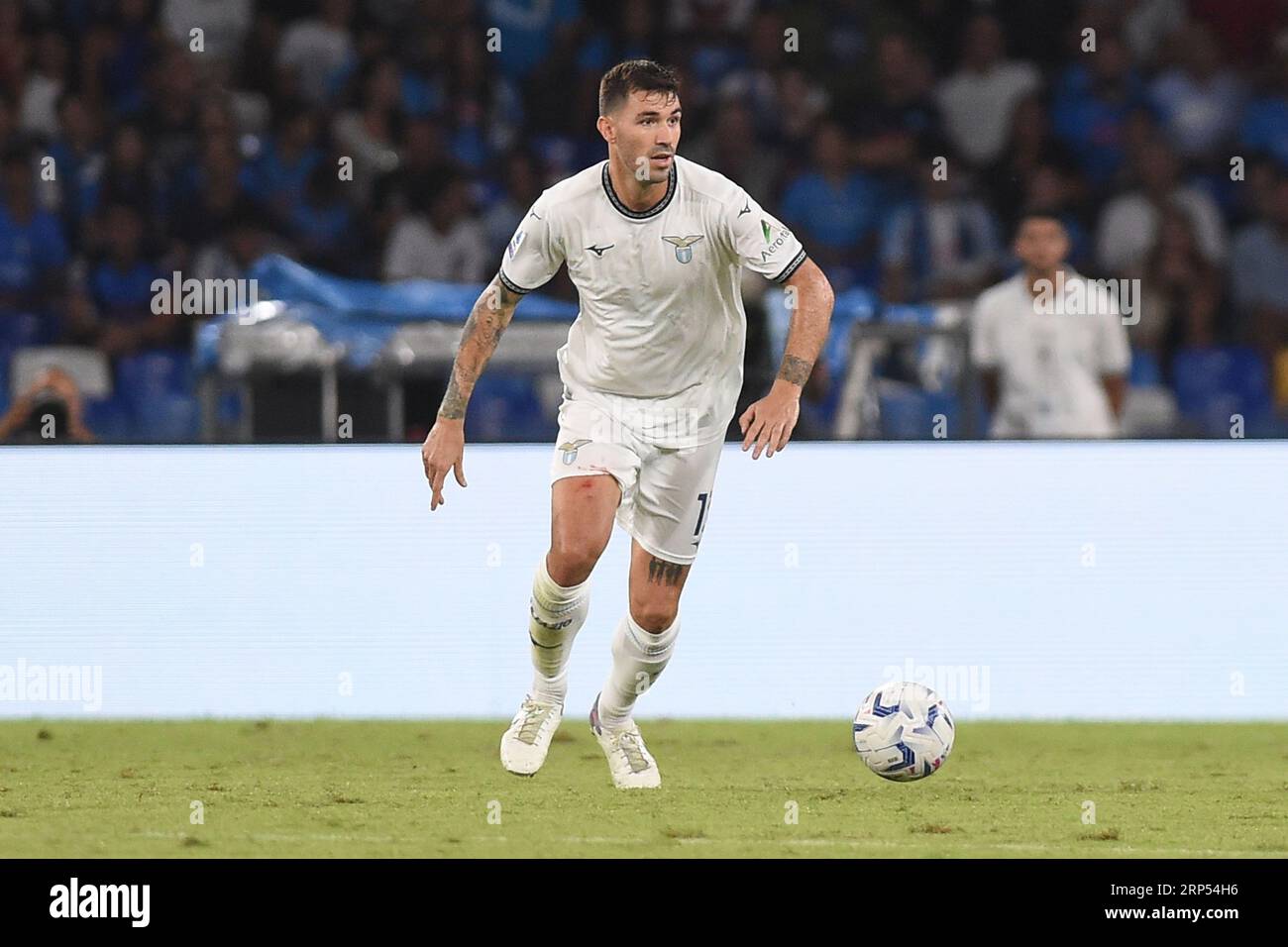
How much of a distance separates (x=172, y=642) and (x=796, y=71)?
4.71 m

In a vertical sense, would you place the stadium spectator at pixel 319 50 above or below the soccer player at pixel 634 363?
above

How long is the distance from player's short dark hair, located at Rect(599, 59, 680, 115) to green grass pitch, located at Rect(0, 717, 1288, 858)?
2.08 meters

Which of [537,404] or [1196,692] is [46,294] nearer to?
[537,404]

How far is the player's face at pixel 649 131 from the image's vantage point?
5957mm

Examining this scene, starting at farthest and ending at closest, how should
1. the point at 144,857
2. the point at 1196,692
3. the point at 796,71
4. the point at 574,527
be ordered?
the point at 796,71 → the point at 1196,692 → the point at 574,527 → the point at 144,857

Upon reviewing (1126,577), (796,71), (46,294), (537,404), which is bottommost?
(1126,577)

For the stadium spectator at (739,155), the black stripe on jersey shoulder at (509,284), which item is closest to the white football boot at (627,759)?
the black stripe on jersey shoulder at (509,284)

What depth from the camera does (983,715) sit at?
8.17 m

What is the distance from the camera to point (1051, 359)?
8953 mm

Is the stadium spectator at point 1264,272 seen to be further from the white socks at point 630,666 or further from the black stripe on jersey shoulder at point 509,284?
the black stripe on jersey shoulder at point 509,284

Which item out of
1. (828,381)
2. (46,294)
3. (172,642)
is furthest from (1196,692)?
(46,294)

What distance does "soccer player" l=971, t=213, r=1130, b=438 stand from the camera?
8883 millimetres

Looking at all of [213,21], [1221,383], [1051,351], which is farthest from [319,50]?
[1221,383]

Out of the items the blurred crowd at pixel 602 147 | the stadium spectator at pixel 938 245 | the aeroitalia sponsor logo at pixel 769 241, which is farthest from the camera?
the blurred crowd at pixel 602 147
